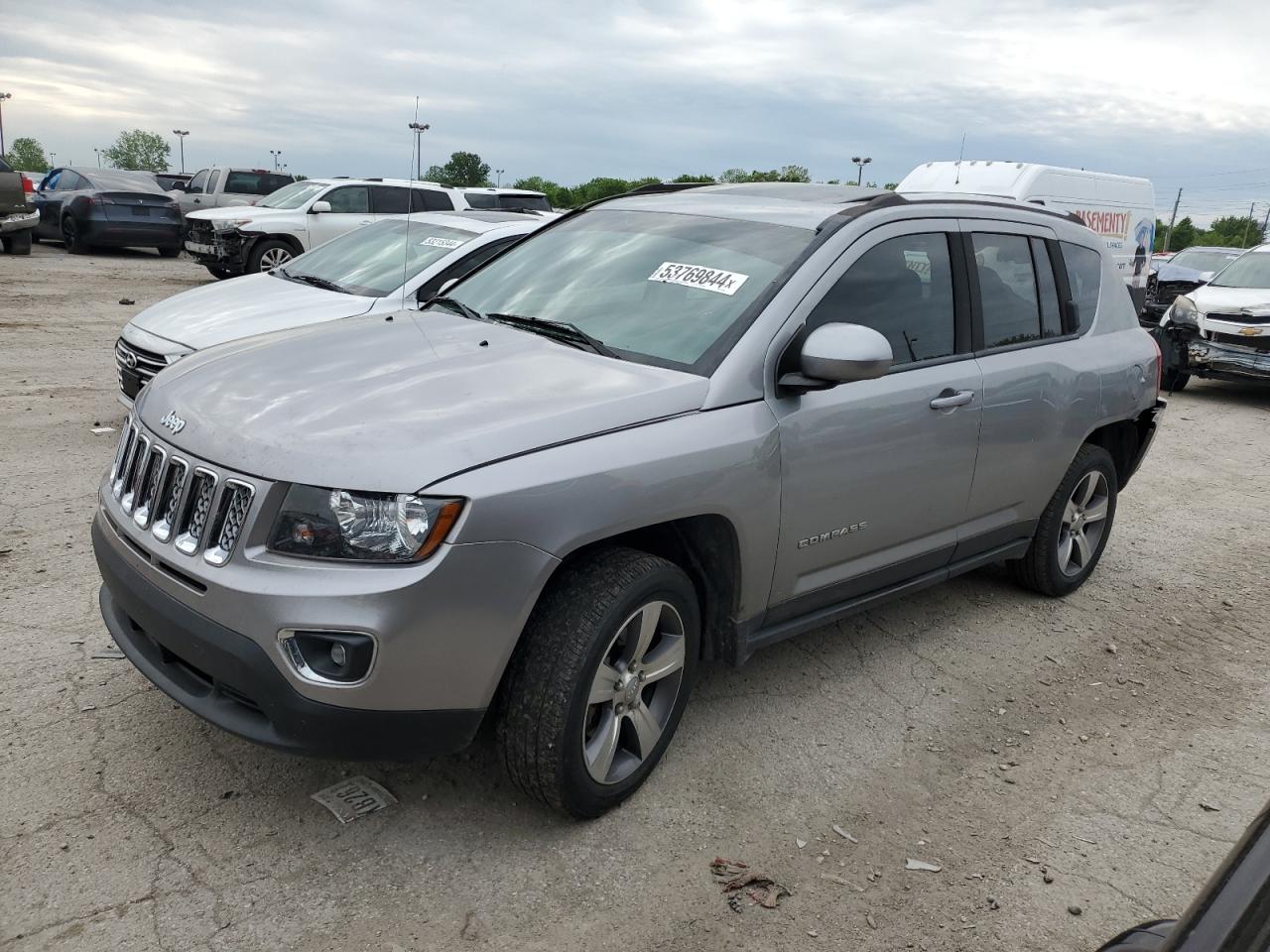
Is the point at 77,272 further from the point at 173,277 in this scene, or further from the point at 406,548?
the point at 406,548

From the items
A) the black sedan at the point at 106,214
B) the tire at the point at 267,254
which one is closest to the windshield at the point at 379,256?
the tire at the point at 267,254

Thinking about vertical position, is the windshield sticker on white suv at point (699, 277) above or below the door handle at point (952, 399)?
above

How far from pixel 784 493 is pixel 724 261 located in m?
0.92

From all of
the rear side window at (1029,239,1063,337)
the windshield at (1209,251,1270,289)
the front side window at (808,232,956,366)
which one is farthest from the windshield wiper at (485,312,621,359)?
the windshield at (1209,251,1270,289)

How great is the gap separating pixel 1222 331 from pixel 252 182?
20.2 meters

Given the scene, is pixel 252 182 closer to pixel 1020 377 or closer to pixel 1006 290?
pixel 1006 290

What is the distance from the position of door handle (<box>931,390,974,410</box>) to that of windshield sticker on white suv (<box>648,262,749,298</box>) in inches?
36.0

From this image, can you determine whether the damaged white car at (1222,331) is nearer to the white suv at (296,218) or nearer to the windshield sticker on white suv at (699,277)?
the white suv at (296,218)

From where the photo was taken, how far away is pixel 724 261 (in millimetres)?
3760

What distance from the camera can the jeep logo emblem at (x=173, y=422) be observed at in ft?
9.91

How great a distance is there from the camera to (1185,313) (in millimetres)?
12266

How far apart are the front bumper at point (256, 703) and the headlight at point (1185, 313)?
11.9m

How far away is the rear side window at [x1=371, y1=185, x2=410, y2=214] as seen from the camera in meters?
16.3

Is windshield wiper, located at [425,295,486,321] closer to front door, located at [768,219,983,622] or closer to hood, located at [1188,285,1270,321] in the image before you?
front door, located at [768,219,983,622]
